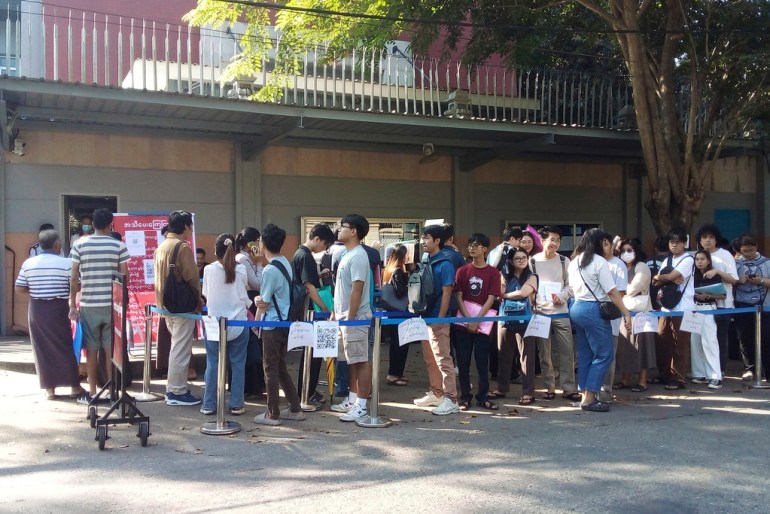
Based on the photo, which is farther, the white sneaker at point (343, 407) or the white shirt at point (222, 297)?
the white sneaker at point (343, 407)

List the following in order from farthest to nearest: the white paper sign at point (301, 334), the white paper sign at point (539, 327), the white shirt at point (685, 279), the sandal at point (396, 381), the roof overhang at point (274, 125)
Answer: the roof overhang at point (274, 125) < the sandal at point (396, 381) < the white shirt at point (685, 279) < the white paper sign at point (539, 327) < the white paper sign at point (301, 334)

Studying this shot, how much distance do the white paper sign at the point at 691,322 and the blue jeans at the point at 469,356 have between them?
2.64 m

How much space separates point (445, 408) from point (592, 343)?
64.1 inches

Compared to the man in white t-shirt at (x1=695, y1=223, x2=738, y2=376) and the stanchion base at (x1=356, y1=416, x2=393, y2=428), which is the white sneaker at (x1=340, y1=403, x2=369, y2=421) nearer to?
the stanchion base at (x1=356, y1=416, x2=393, y2=428)

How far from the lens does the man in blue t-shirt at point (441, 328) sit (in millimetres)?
A: 7613

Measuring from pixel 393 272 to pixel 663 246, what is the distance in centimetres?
352

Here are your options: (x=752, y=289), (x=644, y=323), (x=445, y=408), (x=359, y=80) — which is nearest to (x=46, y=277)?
(x=445, y=408)

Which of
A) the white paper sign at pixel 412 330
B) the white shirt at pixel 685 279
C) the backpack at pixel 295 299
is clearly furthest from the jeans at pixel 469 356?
the white shirt at pixel 685 279

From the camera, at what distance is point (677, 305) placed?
9117mm

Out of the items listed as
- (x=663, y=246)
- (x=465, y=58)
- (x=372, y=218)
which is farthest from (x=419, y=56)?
(x=663, y=246)

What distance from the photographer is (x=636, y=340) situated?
8953 mm

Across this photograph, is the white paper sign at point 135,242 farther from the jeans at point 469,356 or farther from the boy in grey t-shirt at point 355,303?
the jeans at point 469,356

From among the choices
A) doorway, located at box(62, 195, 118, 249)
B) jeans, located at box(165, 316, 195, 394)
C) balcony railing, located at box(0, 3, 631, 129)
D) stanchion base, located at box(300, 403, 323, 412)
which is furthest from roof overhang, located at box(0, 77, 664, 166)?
stanchion base, located at box(300, 403, 323, 412)

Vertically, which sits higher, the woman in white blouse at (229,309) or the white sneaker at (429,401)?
the woman in white blouse at (229,309)
